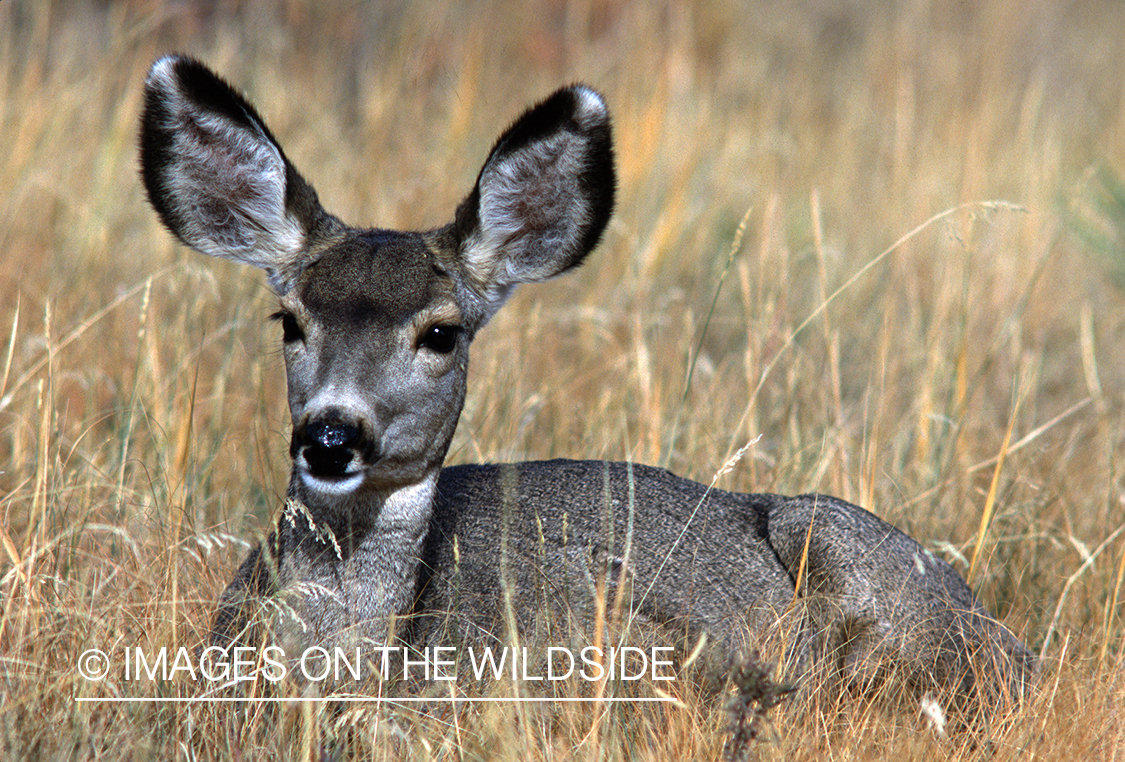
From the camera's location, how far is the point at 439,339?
378 centimetres

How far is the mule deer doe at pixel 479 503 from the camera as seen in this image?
3648 millimetres

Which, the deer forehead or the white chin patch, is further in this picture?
the deer forehead

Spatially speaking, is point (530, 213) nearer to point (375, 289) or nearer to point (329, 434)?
point (375, 289)

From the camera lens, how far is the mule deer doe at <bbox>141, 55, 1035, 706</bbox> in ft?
12.0

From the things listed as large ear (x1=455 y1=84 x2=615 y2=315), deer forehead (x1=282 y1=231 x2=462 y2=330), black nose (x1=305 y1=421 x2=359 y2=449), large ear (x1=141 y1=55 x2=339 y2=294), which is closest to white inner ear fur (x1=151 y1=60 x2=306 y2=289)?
large ear (x1=141 y1=55 x2=339 y2=294)

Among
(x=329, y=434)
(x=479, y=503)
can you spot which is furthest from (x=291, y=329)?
(x=479, y=503)

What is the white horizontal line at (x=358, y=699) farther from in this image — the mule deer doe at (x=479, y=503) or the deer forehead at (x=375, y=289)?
the deer forehead at (x=375, y=289)

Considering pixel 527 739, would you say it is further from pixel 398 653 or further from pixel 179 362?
pixel 179 362

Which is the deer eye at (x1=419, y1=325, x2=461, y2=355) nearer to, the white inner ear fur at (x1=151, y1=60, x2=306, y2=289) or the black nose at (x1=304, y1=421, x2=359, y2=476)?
the black nose at (x1=304, y1=421, x2=359, y2=476)

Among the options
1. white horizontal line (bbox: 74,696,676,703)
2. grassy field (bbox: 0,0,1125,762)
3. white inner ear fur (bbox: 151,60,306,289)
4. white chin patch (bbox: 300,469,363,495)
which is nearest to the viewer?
white horizontal line (bbox: 74,696,676,703)

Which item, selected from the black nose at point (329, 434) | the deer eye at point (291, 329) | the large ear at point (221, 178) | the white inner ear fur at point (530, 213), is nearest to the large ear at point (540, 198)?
the white inner ear fur at point (530, 213)

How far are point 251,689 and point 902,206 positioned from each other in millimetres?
6705

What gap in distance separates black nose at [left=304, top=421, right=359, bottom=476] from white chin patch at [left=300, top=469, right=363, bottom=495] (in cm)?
3

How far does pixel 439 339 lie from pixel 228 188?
1.00 meters
